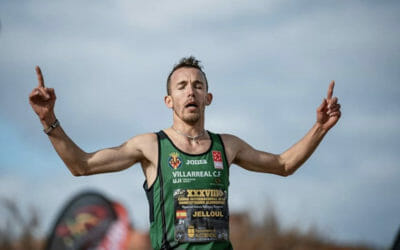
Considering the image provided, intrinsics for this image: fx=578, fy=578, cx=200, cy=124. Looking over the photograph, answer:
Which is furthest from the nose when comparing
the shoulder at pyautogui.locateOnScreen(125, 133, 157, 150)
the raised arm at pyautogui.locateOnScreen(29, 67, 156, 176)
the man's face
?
the raised arm at pyautogui.locateOnScreen(29, 67, 156, 176)

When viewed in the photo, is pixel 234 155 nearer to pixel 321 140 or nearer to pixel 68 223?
pixel 321 140

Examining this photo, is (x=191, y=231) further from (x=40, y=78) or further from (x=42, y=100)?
(x=40, y=78)

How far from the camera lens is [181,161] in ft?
20.4

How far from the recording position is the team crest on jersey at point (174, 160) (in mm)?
6188

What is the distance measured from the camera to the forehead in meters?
6.65

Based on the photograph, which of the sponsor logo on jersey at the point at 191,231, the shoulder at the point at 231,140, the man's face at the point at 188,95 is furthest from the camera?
the shoulder at the point at 231,140

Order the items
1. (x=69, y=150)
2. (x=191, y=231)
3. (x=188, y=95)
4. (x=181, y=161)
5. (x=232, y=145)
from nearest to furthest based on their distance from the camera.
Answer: (x=191, y=231) < (x=69, y=150) < (x=181, y=161) < (x=188, y=95) < (x=232, y=145)

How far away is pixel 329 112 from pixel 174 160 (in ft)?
6.77

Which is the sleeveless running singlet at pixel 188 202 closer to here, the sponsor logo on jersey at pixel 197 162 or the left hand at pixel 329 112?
the sponsor logo on jersey at pixel 197 162

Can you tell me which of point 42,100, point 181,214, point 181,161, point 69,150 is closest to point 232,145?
point 181,161

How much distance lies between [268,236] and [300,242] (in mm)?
1544

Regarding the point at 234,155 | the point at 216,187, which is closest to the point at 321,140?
the point at 234,155

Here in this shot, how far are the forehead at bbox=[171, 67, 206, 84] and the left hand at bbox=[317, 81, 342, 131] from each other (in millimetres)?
1473

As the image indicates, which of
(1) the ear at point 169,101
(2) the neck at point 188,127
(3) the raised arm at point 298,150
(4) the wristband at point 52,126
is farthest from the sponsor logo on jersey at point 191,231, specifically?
(4) the wristband at point 52,126
